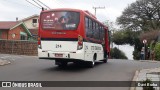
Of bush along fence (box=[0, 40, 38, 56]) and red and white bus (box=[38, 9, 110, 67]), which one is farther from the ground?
red and white bus (box=[38, 9, 110, 67])

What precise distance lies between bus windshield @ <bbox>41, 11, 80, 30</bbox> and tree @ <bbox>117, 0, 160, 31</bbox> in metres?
51.1

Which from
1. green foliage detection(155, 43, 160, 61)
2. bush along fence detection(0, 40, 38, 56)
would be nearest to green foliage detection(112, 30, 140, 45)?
green foliage detection(155, 43, 160, 61)

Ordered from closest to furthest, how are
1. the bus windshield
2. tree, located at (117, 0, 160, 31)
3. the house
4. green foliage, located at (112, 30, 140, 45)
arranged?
the bus windshield
the house
green foliage, located at (112, 30, 140, 45)
tree, located at (117, 0, 160, 31)

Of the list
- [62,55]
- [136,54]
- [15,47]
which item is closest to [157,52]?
[15,47]

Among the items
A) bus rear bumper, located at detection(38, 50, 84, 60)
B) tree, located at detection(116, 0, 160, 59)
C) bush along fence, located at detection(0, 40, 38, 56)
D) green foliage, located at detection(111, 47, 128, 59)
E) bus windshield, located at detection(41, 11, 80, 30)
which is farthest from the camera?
tree, located at detection(116, 0, 160, 59)

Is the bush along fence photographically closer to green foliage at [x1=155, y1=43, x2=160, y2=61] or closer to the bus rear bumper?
green foliage at [x1=155, y1=43, x2=160, y2=61]

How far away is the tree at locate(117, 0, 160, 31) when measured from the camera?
67812 millimetres

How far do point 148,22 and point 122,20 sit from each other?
6.73 metres

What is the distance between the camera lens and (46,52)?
16.3 m

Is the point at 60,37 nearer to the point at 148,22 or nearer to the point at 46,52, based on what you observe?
the point at 46,52

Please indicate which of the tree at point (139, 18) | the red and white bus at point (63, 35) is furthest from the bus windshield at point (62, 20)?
the tree at point (139, 18)

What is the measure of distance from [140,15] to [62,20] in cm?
5550

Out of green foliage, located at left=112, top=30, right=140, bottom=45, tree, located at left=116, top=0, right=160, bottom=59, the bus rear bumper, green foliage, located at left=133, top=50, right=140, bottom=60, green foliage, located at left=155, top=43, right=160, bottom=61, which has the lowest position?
green foliage, located at left=133, top=50, right=140, bottom=60

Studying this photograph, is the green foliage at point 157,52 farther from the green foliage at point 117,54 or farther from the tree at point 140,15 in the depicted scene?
the tree at point 140,15
